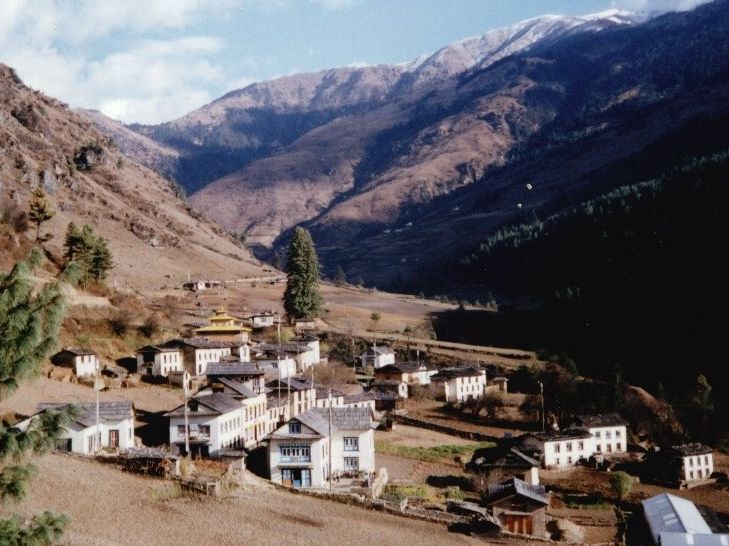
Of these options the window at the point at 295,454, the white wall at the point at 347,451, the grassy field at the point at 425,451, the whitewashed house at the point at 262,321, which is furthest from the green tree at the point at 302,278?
the window at the point at 295,454

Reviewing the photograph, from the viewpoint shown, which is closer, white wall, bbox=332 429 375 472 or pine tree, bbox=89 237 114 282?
white wall, bbox=332 429 375 472

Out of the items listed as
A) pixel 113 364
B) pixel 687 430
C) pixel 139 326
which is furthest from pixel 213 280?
pixel 687 430

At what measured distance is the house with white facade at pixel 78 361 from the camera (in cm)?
5631

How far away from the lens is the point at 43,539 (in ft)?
44.4

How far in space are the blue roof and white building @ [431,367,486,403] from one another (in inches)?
1336

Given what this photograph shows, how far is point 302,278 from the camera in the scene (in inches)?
3728

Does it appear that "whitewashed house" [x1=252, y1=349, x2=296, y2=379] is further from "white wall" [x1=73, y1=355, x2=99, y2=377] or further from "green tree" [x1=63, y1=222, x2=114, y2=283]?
"green tree" [x1=63, y1=222, x2=114, y2=283]

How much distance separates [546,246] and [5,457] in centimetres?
17287

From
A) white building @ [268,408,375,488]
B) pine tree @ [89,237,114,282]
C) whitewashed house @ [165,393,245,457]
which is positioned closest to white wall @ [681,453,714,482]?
white building @ [268,408,375,488]

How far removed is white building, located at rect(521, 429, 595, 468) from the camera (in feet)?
181

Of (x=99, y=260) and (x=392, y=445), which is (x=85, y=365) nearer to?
(x=392, y=445)

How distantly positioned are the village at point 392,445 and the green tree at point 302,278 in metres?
14.9

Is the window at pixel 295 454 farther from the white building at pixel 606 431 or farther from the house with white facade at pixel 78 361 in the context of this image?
the white building at pixel 606 431

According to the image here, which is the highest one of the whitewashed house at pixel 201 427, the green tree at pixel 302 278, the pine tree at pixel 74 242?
the pine tree at pixel 74 242
